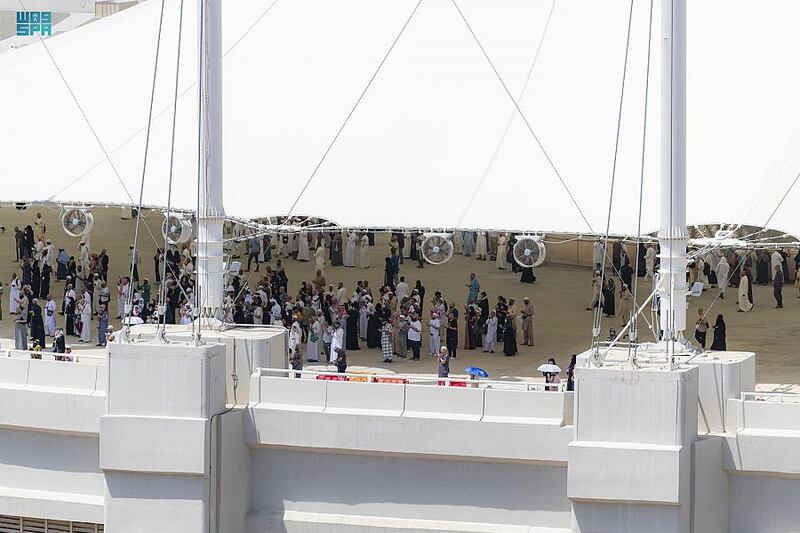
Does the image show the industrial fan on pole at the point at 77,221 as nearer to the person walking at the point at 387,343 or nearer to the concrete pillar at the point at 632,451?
the person walking at the point at 387,343

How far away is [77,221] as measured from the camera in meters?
35.3

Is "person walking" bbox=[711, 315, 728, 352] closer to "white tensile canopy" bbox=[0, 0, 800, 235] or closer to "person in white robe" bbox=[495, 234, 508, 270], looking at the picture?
"white tensile canopy" bbox=[0, 0, 800, 235]

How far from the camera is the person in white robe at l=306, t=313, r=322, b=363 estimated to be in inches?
1379

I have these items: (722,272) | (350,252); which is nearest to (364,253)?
(350,252)

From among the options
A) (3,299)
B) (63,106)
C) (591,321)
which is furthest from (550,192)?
(3,299)

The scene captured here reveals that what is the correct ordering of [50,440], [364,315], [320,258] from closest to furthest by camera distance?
1. [50,440]
2. [364,315]
3. [320,258]

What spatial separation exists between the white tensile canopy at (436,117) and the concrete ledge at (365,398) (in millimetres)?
7440

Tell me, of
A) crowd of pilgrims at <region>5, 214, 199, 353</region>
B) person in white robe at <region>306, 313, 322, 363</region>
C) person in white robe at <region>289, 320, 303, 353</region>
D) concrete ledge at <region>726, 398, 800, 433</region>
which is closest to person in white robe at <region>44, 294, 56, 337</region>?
crowd of pilgrims at <region>5, 214, 199, 353</region>

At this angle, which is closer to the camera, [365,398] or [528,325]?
[365,398]

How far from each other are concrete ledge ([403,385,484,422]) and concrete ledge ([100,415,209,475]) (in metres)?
3.31

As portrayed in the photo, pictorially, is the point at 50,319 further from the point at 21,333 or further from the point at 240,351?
the point at 240,351

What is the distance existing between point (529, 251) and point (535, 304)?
9724 mm

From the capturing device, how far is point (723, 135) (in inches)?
1300

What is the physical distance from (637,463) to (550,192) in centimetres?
1037
